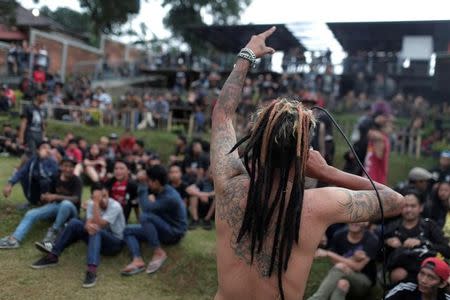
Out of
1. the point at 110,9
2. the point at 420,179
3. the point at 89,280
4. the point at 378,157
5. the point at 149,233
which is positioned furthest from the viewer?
the point at 110,9

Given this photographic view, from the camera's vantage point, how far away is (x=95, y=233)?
6320 mm

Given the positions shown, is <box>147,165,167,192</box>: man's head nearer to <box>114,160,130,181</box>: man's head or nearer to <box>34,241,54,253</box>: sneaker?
<box>114,160,130,181</box>: man's head

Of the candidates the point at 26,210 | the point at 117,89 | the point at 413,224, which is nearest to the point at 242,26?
the point at 117,89

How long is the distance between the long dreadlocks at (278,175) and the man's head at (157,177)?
14.6 ft

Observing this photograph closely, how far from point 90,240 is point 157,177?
1.05m

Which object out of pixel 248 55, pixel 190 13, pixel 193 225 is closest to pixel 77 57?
pixel 190 13

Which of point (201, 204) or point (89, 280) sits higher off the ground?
point (201, 204)

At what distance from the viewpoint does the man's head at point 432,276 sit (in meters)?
4.52

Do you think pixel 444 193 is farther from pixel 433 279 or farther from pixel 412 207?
Answer: pixel 433 279

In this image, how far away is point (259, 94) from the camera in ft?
57.8

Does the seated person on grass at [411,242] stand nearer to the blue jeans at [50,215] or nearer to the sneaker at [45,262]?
the sneaker at [45,262]

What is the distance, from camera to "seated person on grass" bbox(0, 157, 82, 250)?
6.64 metres

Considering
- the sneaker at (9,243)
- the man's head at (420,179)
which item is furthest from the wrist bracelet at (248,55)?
the man's head at (420,179)

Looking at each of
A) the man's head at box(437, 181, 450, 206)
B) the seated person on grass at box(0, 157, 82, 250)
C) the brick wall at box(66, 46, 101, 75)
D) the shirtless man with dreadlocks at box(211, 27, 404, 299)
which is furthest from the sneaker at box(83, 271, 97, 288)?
the brick wall at box(66, 46, 101, 75)
